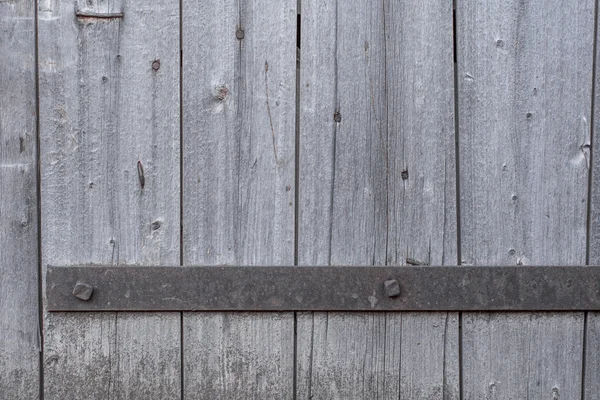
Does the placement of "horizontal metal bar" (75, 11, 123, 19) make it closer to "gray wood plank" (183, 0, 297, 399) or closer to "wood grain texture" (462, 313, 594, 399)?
"gray wood plank" (183, 0, 297, 399)

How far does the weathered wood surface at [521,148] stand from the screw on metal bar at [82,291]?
0.76m

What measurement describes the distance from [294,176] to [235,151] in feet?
0.42

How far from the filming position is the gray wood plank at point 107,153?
1435 millimetres

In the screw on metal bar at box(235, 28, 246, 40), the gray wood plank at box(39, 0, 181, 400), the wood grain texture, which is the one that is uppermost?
the screw on metal bar at box(235, 28, 246, 40)

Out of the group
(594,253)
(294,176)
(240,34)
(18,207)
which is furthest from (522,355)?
(18,207)

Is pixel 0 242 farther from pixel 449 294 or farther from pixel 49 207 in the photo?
pixel 449 294

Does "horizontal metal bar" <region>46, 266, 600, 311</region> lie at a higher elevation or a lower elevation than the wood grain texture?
higher

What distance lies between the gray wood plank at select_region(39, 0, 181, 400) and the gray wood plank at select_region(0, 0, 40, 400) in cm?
3

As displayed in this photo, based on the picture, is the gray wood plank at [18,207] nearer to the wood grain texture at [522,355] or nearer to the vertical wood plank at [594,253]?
the wood grain texture at [522,355]

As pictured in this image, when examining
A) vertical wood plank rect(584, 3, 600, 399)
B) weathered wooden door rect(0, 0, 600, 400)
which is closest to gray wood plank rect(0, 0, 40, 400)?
weathered wooden door rect(0, 0, 600, 400)

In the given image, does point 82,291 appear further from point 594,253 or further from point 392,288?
point 594,253

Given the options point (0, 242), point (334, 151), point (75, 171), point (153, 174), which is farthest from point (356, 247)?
point (0, 242)

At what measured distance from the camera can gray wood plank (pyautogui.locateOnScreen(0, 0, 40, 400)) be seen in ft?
4.69

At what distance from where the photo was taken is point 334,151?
1.46 metres
